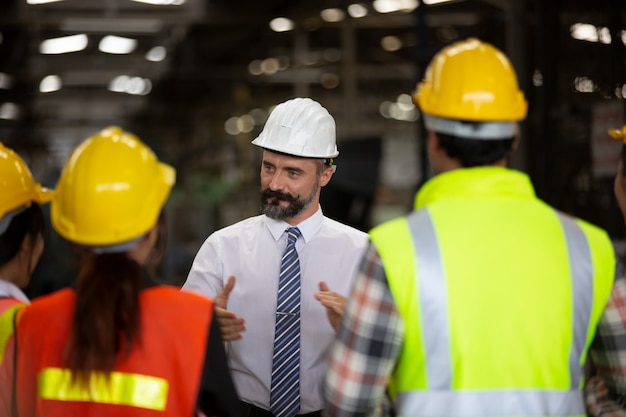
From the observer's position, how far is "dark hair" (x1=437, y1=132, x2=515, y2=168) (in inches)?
93.4

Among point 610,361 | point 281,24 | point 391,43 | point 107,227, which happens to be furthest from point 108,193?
point 391,43

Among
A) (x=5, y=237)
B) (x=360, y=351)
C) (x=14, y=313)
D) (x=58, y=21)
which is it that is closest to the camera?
(x=360, y=351)

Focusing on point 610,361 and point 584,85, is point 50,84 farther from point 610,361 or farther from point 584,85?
point 610,361

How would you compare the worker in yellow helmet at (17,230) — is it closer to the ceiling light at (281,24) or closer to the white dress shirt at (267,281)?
the white dress shirt at (267,281)

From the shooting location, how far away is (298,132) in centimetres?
366

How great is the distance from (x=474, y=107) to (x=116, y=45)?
1636 cm

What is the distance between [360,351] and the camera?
2.24 m

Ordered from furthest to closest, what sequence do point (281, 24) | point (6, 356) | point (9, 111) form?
1. point (9, 111)
2. point (281, 24)
3. point (6, 356)

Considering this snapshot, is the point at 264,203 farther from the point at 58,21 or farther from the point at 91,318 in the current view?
the point at 58,21

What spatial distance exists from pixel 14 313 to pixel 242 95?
62.4 ft

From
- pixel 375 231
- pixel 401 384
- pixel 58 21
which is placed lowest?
pixel 58 21

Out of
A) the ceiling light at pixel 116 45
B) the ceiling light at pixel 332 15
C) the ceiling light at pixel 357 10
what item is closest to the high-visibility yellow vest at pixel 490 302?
the ceiling light at pixel 357 10

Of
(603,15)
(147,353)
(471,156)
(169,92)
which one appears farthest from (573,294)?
(169,92)

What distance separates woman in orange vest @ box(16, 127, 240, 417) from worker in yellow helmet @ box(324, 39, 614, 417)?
0.32 meters
